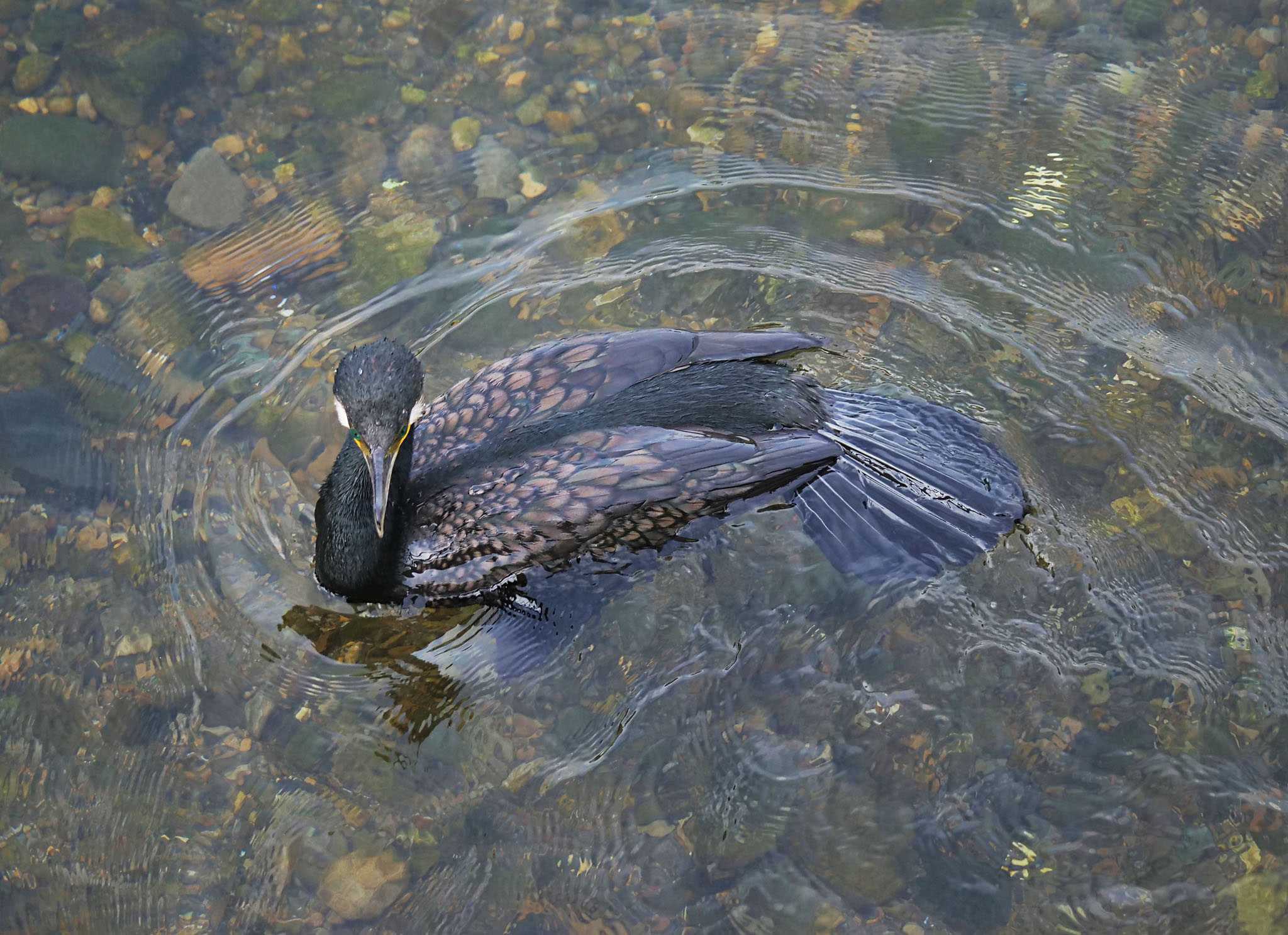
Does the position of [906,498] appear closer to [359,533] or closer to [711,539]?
[711,539]

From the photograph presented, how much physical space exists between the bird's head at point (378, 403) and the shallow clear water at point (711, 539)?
95cm

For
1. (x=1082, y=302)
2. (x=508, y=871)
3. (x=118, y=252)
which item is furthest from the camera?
(x=118, y=252)

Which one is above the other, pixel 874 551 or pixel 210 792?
pixel 874 551

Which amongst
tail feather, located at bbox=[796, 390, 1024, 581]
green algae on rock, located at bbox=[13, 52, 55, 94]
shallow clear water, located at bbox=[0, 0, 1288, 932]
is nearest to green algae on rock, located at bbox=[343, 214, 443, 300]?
shallow clear water, located at bbox=[0, 0, 1288, 932]

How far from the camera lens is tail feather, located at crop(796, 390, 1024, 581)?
479 centimetres

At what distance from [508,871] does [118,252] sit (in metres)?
4.41

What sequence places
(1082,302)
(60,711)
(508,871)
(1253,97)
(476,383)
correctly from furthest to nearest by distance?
1. (1253,97)
2. (1082,302)
3. (476,383)
4. (60,711)
5. (508,871)

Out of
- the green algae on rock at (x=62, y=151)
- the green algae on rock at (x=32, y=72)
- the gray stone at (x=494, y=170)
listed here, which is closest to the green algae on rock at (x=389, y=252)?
the gray stone at (x=494, y=170)

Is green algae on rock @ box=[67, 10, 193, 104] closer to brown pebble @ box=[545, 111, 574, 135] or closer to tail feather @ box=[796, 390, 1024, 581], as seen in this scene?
brown pebble @ box=[545, 111, 574, 135]

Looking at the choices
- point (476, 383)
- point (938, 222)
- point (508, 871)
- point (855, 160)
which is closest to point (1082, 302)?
point (938, 222)

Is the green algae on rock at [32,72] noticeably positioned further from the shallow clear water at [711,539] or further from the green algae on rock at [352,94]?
the green algae on rock at [352,94]

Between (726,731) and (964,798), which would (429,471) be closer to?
(726,731)

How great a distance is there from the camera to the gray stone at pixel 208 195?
6547 mm

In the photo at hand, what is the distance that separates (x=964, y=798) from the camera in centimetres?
430
